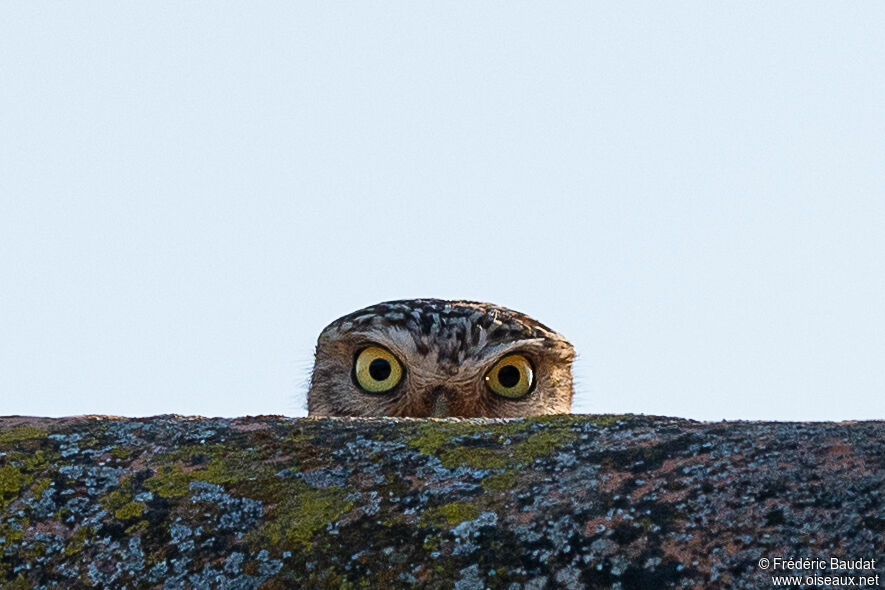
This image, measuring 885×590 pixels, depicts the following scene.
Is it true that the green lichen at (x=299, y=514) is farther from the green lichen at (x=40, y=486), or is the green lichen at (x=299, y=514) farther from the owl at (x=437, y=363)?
the owl at (x=437, y=363)

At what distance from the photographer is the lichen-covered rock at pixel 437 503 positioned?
8.47 feet

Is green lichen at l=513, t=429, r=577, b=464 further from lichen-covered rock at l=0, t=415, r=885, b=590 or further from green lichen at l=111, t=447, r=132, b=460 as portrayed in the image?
green lichen at l=111, t=447, r=132, b=460

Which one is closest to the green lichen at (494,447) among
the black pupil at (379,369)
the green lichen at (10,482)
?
the green lichen at (10,482)

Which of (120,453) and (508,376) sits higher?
(508,376)

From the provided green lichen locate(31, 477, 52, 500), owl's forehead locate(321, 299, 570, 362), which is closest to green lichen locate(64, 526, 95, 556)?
green lichen locate(31, 477, 52, 500)

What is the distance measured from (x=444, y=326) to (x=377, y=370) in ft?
1.44

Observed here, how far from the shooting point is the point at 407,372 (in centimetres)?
760

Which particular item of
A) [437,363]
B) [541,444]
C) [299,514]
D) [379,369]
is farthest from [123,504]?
[379,369]

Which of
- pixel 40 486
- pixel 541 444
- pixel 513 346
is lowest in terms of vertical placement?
pixel 40 486

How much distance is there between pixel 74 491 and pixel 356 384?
16.1 feet

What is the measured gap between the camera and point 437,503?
2881 mm

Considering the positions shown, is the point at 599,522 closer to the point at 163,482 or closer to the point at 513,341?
the point at 163,482

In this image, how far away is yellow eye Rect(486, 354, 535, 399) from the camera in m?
7.75

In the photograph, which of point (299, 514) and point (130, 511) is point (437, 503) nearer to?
point (299, 514)
